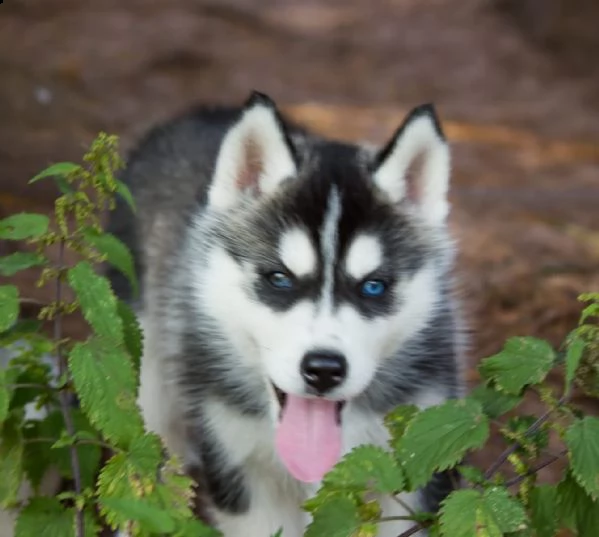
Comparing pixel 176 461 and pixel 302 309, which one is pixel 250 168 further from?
pixel 176 461

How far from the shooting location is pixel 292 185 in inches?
121

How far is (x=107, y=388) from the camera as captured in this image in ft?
8.36

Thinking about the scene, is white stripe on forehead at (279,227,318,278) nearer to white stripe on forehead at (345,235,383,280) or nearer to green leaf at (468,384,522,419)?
white stripe on forehead at (345,235,383,280)

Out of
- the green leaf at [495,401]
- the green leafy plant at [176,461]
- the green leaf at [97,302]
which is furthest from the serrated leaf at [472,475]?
the green leaf at [97,302]

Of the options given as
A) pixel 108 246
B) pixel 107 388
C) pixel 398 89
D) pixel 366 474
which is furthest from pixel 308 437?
pixel 398 89

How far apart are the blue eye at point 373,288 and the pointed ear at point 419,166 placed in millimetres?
278

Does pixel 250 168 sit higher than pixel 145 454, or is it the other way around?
pixel 250 168

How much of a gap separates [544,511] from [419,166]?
41.9 inches

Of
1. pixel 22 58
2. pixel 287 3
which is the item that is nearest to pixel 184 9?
pixel 287 3

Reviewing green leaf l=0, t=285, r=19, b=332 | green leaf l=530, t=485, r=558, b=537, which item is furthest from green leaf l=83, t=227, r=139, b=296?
green leaf l=530, t=485, r=558, b=537

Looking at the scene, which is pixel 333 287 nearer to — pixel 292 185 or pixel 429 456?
pixel 292 185

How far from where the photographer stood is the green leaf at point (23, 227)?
264cm

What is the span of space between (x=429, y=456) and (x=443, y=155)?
1002mm

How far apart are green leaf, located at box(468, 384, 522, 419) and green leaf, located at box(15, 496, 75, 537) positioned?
106cm
